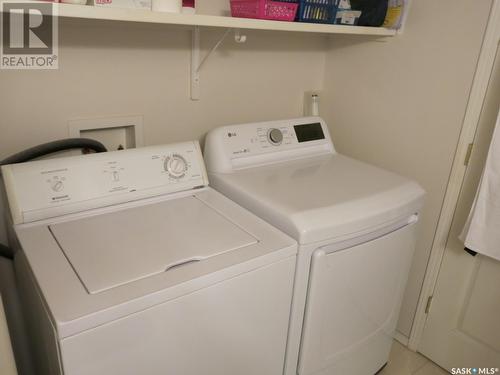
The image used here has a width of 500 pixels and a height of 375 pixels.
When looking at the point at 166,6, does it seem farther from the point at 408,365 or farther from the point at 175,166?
the point at 408,365

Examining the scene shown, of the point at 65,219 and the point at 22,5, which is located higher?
the point at 22,5

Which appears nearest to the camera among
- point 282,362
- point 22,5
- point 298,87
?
point 22,5

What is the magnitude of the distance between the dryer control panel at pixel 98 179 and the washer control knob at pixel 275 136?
1.20ft

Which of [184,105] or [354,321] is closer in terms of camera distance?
[354,321]

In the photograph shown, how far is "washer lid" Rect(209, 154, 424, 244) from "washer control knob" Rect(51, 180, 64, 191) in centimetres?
56

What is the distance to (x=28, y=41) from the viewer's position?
4.27 feet

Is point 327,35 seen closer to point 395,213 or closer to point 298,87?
point 298,87

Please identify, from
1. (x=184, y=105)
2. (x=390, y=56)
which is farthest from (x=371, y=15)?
(x=184, y=105)

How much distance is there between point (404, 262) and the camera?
1.57 m

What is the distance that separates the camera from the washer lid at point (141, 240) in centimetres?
96

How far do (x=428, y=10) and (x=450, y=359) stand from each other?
1.62 meters

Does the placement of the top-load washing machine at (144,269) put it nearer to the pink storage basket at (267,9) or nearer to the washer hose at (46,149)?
the washer hose at (46,149)

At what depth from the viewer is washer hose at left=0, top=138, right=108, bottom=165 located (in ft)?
4.26

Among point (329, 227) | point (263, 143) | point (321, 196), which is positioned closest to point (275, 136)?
point (263, 143)
